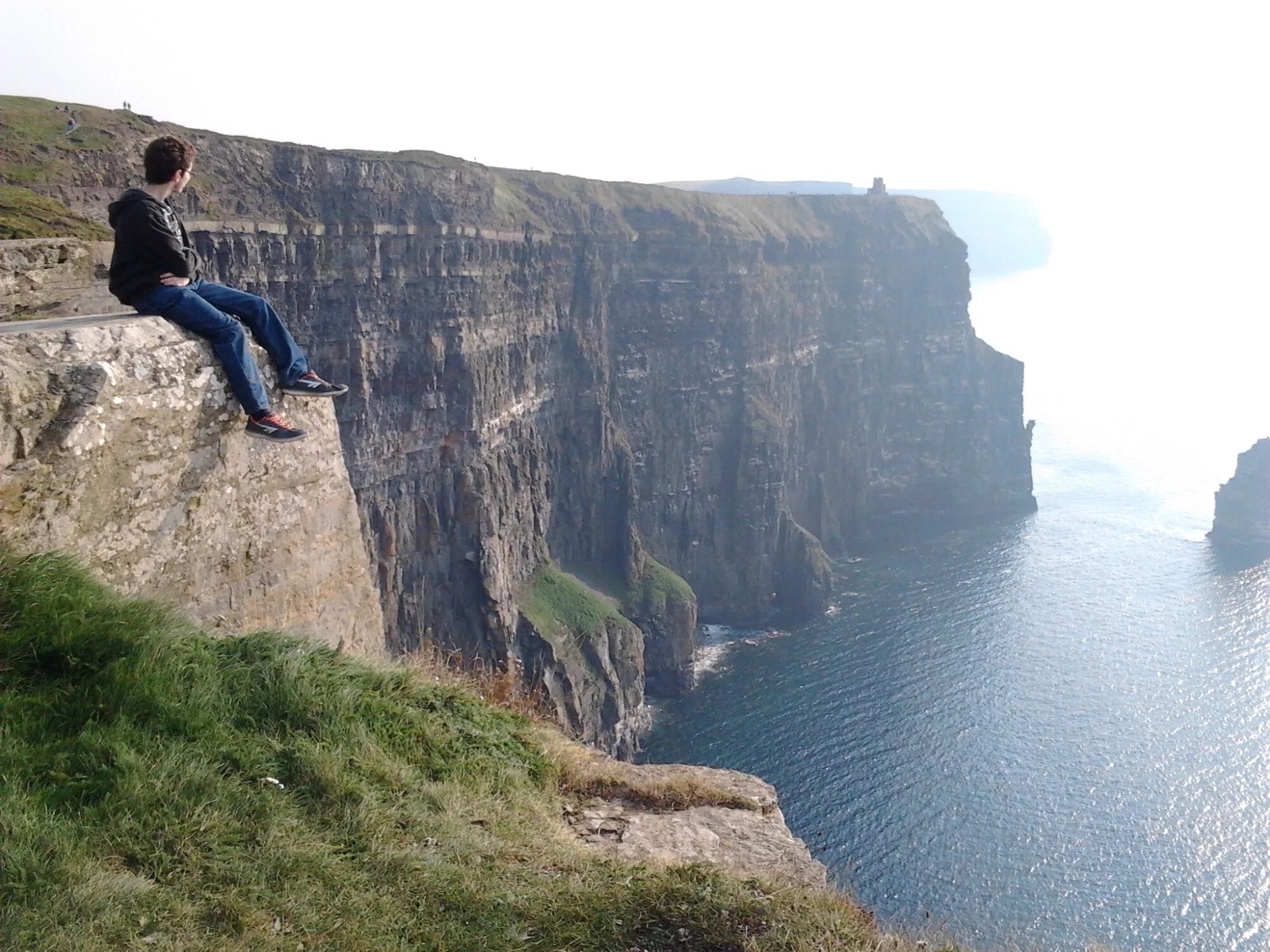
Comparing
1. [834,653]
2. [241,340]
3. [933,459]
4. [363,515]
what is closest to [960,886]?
[834,653]

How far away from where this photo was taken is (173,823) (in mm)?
6336

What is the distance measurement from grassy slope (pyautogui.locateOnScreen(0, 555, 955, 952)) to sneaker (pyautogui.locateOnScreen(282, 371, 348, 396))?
2838 mm

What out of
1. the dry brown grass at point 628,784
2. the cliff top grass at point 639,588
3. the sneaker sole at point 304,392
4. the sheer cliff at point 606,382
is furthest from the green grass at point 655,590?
the sneaker sole at point 304,392

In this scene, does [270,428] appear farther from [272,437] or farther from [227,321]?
[227,321]

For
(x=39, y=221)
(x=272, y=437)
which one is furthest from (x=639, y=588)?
(x=272, y=437)

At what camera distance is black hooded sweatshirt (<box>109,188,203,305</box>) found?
8.87 meters

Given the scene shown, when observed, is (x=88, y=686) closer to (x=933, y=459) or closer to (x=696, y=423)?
(x=696, y=423)

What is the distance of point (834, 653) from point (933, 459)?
5182cm

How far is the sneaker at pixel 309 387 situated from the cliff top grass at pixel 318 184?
1327 inches

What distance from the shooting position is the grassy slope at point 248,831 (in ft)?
18.8

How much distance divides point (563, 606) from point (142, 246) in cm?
6269

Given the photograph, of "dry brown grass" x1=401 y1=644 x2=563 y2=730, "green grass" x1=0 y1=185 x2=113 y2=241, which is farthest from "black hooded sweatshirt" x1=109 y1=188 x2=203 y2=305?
"dry brown grass" x1=401 y1=644 x2=563 y2=730

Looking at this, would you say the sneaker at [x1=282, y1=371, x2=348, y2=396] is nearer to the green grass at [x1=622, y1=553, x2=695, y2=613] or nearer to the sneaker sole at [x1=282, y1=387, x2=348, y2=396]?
the sneaker sole at [x1=282, y1=387, x2=348, y2=396]

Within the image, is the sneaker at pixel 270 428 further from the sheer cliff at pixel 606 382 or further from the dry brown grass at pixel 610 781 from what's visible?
the sheer cliff at pixel 606 382
